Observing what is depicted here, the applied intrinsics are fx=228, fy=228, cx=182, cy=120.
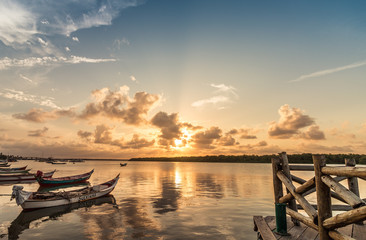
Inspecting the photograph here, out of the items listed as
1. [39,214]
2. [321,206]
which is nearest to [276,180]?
[321,206]

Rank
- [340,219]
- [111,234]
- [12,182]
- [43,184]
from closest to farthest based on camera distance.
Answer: [340,219] < [111,234] < [43,184] < [12,182]

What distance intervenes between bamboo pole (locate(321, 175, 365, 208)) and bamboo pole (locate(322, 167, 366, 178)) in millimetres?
208

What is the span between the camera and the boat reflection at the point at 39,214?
18.8 m

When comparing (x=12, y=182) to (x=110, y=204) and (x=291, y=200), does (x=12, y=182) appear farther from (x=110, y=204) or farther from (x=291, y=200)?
(x=291, y=200)

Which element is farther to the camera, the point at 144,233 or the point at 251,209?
the point at 251,209

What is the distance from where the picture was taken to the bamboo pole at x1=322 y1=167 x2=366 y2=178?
4.87 metres

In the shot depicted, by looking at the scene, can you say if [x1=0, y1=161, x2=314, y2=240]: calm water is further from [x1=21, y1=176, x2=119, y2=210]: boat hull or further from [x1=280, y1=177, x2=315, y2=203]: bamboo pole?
[x1=280, y1=177, x2=315, y2=203]: bamboo pole

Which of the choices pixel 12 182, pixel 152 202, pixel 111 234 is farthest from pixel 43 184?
pixel 111 234

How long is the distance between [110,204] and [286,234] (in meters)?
25.1

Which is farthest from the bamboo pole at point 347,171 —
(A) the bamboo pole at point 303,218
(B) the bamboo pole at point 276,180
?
(B) the bamboo pole at point 276,180

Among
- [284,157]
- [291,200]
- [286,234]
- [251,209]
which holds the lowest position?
[251,209]

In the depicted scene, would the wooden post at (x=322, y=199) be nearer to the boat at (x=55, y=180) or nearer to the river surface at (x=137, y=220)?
the river surface at (x=137, y=220)

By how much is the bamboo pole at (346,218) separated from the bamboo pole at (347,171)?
694mm

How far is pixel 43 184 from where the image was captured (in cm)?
4556
